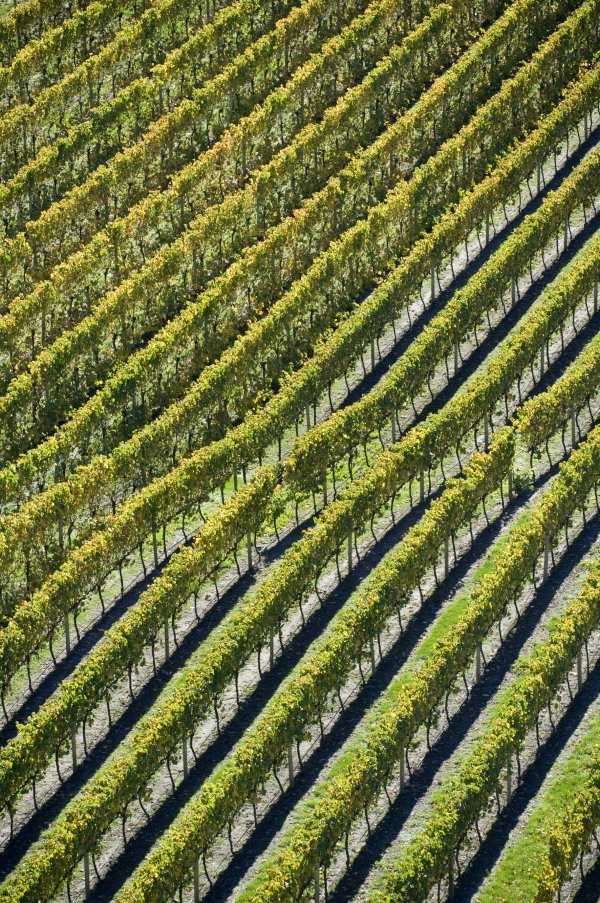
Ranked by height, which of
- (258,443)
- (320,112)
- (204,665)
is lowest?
(204,665)

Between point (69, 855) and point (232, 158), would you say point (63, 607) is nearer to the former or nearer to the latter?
point (69, 855)

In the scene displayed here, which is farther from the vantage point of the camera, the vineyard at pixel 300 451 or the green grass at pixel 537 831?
the vineyard at pixel 300 451

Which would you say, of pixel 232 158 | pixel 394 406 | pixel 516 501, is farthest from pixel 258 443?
pixel 232 158

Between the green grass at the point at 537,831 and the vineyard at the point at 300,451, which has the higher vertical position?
the vineyard at the point at 300,451

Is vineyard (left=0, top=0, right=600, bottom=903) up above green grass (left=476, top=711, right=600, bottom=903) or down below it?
above

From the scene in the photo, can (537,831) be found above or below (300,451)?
below

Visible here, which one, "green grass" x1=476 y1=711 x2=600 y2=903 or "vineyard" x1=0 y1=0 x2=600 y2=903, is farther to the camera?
"vineyard" x1=0 y1=0 x2=600 y2=903

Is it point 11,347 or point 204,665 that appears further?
point 11,347

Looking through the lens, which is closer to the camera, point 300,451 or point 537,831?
point 537,831
